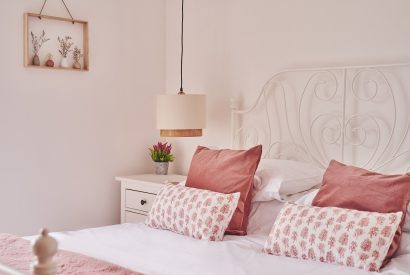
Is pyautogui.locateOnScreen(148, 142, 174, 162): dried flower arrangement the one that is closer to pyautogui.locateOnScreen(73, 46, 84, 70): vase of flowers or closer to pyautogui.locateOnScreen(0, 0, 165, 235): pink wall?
pyautogui.locateOnScreen(0, 0, 165, 235): pink wall

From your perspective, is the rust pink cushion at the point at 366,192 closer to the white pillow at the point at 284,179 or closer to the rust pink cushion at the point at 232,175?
the white pillow at the point at 284,179

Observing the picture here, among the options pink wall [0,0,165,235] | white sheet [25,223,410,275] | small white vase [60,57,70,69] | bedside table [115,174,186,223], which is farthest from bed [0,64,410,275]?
small white vase [60,57,70,69]

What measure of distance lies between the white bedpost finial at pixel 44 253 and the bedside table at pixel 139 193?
220 cm

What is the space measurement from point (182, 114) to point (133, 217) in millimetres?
740

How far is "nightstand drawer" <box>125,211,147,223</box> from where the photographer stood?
3678mm

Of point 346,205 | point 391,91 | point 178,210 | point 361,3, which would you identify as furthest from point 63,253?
point 361,3

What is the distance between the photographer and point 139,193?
368 centimetres

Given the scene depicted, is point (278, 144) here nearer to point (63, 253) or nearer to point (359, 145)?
point (359, 145)

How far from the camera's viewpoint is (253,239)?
2730 mm

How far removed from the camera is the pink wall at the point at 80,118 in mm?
3445

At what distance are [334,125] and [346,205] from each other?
74 centimetres

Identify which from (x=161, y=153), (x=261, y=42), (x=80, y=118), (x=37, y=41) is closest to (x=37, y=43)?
(x=37, y=41)

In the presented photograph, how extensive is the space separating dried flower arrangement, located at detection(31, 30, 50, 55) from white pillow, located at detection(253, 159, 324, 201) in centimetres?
150

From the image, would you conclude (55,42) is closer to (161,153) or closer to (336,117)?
(161,153)
